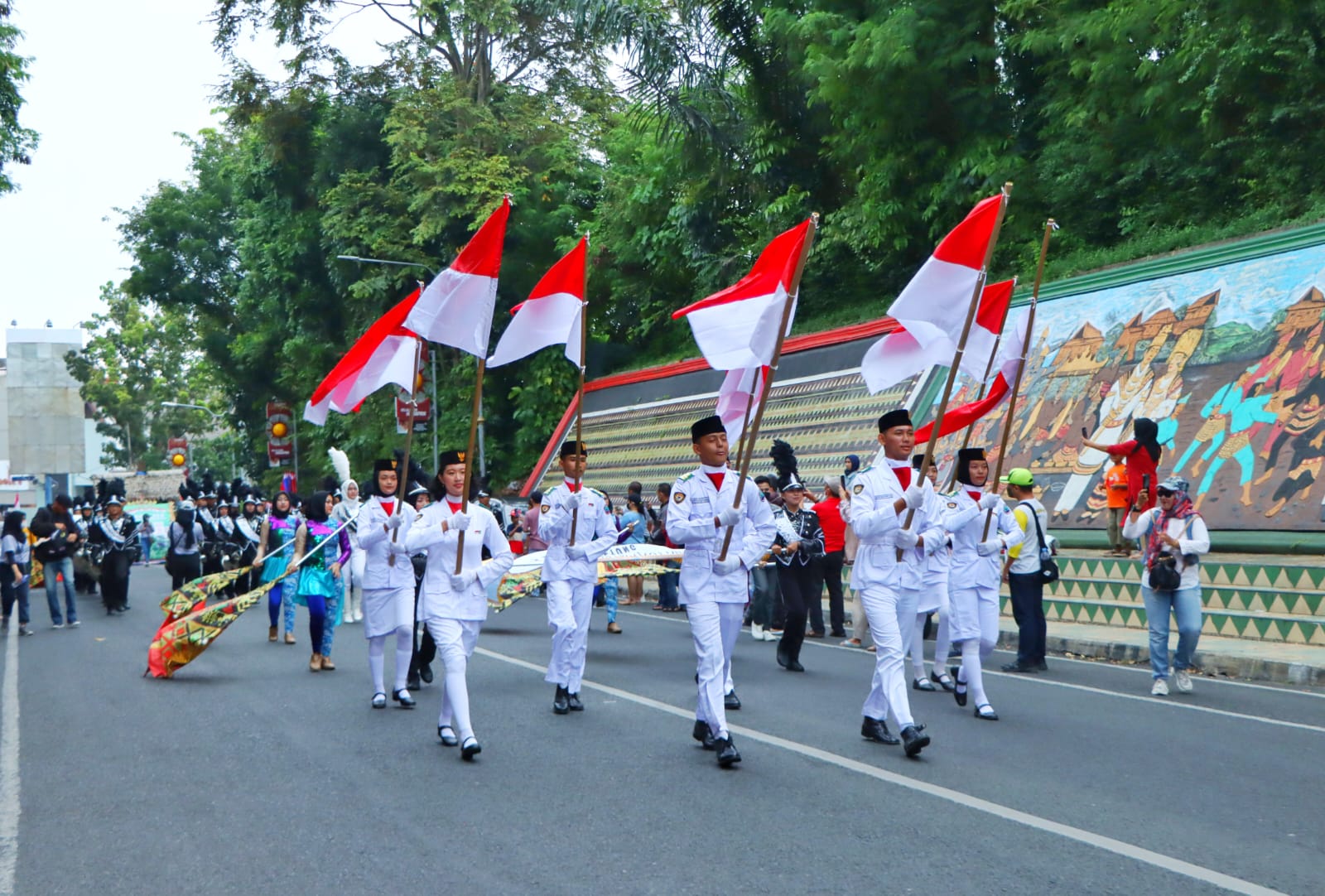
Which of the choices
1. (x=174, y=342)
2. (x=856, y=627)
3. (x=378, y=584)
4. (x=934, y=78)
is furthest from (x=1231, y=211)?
(x=174, y=342)

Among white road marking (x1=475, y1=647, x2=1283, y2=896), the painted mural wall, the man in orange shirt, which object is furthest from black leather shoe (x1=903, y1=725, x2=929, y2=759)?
the man in orange shirt

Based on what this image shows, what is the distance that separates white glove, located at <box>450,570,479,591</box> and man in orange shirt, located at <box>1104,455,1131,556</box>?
11.1 metres

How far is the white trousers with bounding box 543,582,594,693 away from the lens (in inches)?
420

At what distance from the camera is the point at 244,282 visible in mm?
49688

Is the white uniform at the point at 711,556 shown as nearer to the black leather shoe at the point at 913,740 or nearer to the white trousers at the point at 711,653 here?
the white trousers at the point at 711,653

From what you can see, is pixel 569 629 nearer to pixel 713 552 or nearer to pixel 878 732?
pixel 713 552

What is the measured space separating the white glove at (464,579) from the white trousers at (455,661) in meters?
0.21

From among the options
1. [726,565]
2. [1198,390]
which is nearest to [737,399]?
[726,565]

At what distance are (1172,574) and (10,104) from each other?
18.4m

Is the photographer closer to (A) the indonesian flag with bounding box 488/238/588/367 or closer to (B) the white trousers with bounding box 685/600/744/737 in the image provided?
(B) the white trousers with bounding box 685/600/744/737

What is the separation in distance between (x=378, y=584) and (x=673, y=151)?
83.6ft

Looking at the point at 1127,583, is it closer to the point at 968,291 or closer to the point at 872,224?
the point at 968,291

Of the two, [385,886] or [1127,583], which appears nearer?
[385,886]

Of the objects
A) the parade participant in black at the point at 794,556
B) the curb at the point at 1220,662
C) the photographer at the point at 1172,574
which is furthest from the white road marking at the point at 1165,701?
the parade participant in black at the point at 794,556
